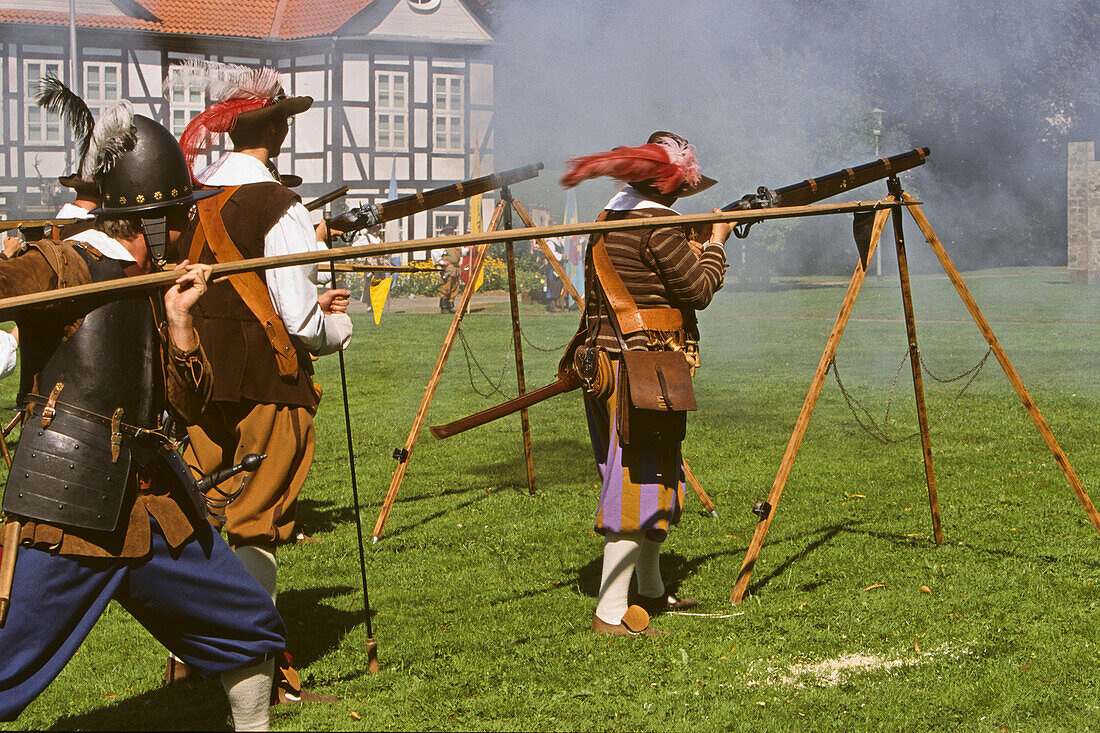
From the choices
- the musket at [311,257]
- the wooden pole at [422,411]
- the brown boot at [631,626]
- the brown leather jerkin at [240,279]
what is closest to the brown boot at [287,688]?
the brown leather jerkin at [240,279]

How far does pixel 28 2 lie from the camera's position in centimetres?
2898

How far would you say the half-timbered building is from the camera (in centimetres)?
3017

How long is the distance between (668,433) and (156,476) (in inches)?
90.1

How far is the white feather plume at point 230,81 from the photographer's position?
15.3ft

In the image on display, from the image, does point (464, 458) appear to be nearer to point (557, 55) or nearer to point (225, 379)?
point (225, 379)

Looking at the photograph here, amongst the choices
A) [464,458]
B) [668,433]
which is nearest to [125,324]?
[668,433]

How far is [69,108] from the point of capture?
332cm

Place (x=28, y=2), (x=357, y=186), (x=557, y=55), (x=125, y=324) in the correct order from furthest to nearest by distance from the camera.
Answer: (x=357, y=186) → (x=28, y=2) → (x=557, y=55) → (x=125, y=324)

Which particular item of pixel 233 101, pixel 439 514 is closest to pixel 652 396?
pixel 233 101

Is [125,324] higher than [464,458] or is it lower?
higher

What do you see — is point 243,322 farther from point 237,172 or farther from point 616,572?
point 616,572

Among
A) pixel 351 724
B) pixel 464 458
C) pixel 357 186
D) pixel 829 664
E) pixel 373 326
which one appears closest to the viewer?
pixel 351 724

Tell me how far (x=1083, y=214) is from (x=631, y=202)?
28.1 metres

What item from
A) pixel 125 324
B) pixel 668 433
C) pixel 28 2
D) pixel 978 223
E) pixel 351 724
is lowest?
pixel 351 724
